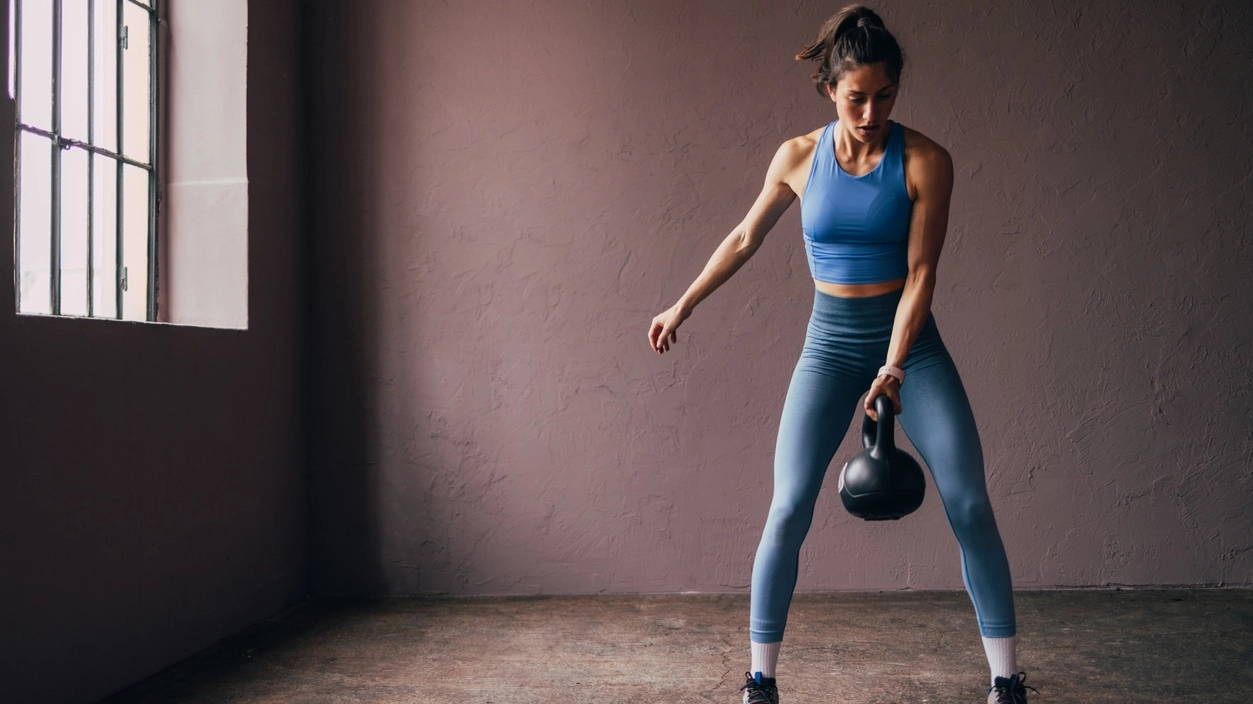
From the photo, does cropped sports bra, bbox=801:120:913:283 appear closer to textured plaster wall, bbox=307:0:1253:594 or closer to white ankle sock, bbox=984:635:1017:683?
white ankle sock, bbox=984:635:1017:683

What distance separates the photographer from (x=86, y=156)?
10.4ft

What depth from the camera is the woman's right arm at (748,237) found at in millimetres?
2598

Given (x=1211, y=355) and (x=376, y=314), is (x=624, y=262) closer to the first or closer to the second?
(x=376, y=314)

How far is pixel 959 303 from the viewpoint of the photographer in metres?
4.06

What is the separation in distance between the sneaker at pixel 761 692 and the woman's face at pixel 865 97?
1310 mm

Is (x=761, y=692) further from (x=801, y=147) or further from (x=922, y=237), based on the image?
(x=801, y=147)

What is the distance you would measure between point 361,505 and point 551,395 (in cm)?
92

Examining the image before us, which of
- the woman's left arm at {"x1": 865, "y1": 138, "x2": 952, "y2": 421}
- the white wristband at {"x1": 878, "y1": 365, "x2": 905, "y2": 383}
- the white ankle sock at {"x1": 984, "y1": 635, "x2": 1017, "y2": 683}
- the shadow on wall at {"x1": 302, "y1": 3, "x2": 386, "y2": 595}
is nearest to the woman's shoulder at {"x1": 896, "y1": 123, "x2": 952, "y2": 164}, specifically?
the woman's left arm at {"x1": 865, "y1": 138, "x2": 952, "y2": 421}

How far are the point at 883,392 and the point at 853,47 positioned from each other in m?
0.80

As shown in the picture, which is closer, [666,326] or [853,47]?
[853,47]

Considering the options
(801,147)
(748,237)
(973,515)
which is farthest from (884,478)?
(801,147)

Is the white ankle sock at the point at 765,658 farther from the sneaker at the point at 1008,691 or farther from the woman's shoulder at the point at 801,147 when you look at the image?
the woman's shoulder at the point at 801,147

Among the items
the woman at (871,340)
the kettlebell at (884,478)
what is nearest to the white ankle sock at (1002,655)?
the woman at (871,340)

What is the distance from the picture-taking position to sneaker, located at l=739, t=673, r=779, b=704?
2.37 meters
